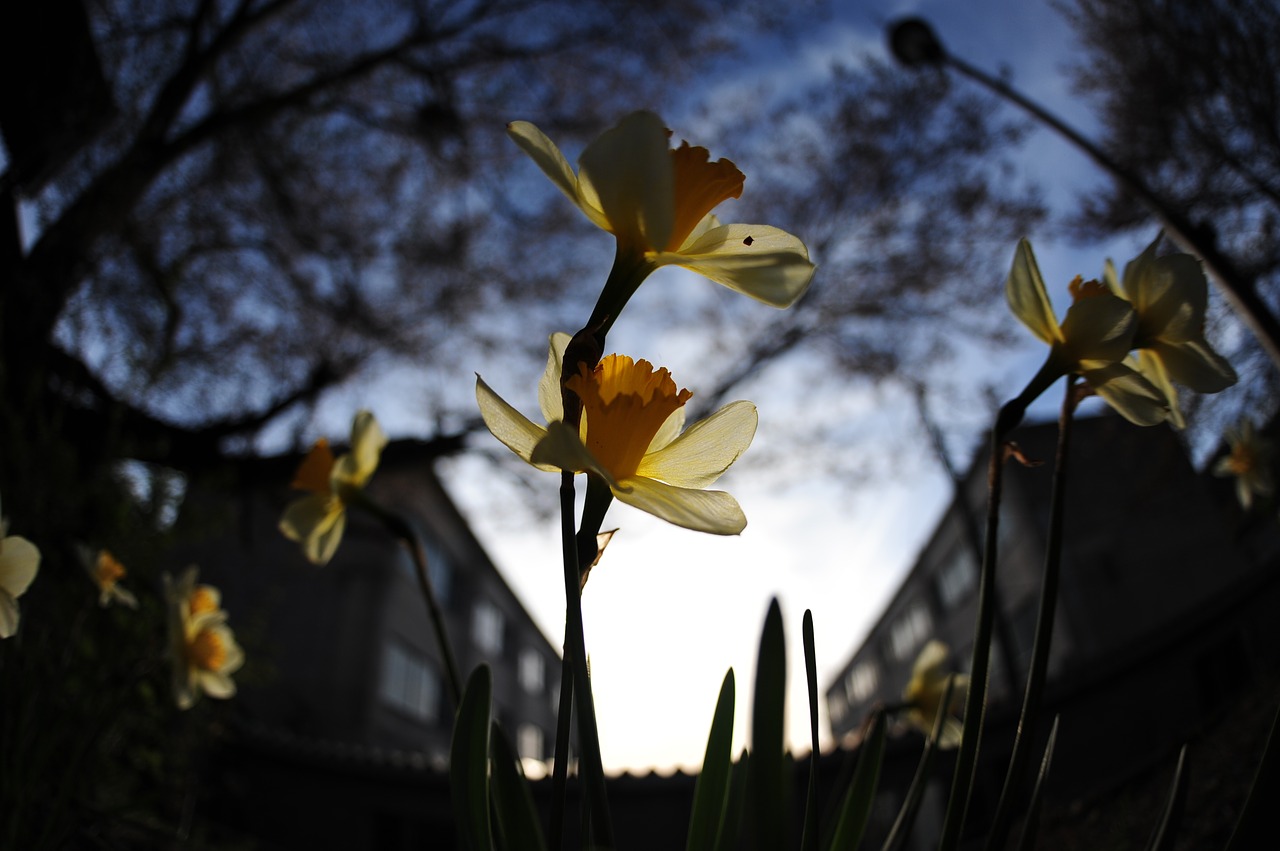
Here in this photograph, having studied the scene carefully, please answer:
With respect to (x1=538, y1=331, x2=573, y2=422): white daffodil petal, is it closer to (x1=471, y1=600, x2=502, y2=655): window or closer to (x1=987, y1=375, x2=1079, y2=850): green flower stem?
(x1=987, y1=375, x2=1079, y2=850): green flower stem

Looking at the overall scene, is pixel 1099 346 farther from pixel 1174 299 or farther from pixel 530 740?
pixel 530 740

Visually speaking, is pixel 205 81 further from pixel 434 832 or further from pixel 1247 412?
pixel 1247 412

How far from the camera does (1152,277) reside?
749mm

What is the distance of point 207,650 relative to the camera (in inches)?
56.0

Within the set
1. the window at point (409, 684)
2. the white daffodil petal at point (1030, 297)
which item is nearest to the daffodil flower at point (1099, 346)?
the white daffodil petal at point (1030, 297)

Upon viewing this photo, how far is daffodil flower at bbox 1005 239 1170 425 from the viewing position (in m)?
0.66

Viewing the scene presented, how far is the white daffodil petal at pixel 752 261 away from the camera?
1.81ft

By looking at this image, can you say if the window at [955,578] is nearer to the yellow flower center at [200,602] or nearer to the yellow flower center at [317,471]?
the yellow flower center at [200,602]

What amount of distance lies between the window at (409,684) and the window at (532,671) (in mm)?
7035

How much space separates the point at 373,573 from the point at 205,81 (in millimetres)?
7737

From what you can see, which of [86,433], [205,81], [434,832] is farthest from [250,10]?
[434,832]

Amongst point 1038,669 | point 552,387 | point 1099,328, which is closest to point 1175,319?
point 1099,328

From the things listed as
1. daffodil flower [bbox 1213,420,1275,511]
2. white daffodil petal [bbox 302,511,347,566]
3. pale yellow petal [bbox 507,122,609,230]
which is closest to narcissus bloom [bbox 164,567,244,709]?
white daffodil petal [bbox 302,511,347,566]

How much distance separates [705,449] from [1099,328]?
372 mm
